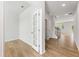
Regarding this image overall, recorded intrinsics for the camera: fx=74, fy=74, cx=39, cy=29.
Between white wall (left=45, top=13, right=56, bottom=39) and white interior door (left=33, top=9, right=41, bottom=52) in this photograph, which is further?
white interior door (left=33, top=9, right=41, bottom=52)

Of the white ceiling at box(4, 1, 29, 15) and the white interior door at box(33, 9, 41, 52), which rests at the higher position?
the white ceiling at box(4, 1, 29, 15)

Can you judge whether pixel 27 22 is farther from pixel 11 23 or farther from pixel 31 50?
pixel 31 50

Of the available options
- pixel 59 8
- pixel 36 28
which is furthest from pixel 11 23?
pixel 59 8

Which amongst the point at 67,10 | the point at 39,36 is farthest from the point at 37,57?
the point at 67,10

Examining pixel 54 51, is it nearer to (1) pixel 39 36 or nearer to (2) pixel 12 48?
(1) pixel 39 36

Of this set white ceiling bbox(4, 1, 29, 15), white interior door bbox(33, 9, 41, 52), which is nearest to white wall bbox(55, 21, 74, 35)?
white interior door bbox(33, 9, 41, 52)

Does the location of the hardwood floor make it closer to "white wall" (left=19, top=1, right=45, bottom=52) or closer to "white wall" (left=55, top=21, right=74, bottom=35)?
"white wall" (left=19, top=1, right=45, bottom=52)

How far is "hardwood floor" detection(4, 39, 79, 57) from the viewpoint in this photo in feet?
4.00

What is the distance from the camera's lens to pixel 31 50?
1353mm

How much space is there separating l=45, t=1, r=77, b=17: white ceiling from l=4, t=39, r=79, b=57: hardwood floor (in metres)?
0.49

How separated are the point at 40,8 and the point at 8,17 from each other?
558 mm

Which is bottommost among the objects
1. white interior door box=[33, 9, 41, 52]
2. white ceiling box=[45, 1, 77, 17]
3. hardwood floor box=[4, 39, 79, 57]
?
hardwood floor box=[4, 39, 79, 57]

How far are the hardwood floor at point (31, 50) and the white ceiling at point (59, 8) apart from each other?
49 cm

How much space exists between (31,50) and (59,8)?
887 mm
